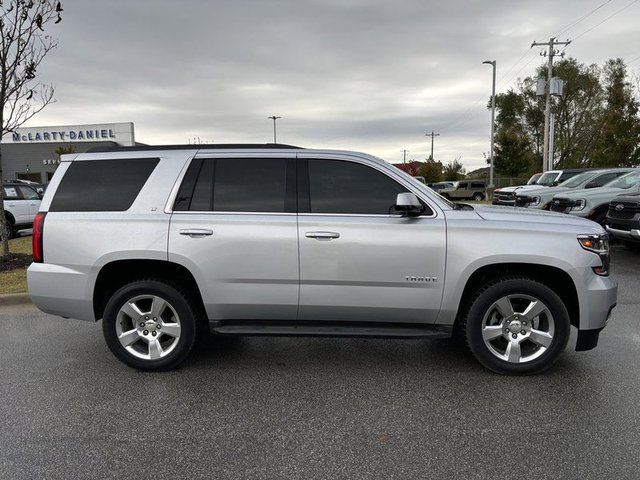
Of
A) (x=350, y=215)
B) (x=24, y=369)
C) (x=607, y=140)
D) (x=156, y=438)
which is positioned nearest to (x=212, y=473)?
(x=156, y=438)

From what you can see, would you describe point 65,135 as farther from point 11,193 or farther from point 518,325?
point 518,325

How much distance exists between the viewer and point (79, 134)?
135 feet

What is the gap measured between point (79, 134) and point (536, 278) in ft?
147

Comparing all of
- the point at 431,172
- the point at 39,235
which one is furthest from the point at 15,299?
the point at 431,172

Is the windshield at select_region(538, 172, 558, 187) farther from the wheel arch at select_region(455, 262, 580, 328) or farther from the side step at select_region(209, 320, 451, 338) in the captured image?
the side step at select_region(209, 320, 451, 338)

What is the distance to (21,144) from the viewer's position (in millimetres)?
41688

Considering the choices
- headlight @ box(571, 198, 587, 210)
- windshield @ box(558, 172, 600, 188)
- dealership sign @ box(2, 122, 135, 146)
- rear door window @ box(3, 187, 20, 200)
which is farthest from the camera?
dealership sign @ box(2, 122, 135, 146)

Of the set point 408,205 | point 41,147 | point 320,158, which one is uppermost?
point 41,147

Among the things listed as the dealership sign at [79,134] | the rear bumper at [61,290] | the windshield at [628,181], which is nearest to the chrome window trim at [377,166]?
the rear bumper at [61,290]

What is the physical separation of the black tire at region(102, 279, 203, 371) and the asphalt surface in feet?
0.41

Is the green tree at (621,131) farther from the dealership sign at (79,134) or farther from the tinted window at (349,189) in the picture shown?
the dealership sign at (79,134)

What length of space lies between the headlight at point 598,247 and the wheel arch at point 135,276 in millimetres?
3146

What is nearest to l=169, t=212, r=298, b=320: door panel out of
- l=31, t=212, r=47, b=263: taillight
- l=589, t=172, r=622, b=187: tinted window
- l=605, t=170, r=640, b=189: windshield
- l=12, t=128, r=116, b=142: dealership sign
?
l=31, t=212, r=47, b=263: taillight

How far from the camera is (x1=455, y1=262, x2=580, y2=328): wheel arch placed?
376 centimetres
